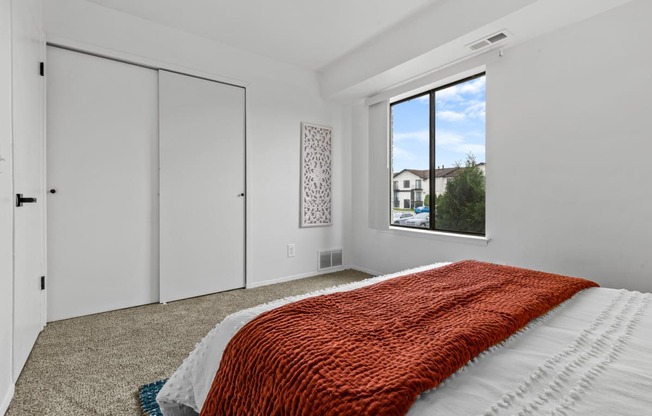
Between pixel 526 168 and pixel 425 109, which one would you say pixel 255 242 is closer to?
pixel 425 109

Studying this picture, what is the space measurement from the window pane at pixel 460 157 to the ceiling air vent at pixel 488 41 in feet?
1.43

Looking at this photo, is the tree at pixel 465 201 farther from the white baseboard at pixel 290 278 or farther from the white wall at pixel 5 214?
the white wall at pixel 5 214

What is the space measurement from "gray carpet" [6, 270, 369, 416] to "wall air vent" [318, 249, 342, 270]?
110 cm

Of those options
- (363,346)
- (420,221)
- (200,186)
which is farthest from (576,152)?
(200,186)

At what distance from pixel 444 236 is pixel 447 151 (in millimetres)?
884

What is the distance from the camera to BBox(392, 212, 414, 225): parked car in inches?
150

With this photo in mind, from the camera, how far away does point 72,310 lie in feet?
8.48

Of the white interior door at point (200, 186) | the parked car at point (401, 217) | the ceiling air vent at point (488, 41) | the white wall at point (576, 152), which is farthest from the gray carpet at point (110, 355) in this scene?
the ceiling air vent at point (488, 41)

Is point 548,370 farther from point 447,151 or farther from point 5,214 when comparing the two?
point 447,151

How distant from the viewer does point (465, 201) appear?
322 centimetres

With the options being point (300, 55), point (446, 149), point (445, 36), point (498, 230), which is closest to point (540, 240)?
point (498, 230)

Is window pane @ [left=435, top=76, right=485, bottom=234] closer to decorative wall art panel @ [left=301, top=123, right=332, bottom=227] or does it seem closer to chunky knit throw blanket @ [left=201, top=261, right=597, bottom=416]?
decorative wall art panel @ [left=301, top=123, right=332, bottom=227]

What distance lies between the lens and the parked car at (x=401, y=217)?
12.5ft

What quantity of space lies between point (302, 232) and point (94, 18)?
2718mm
